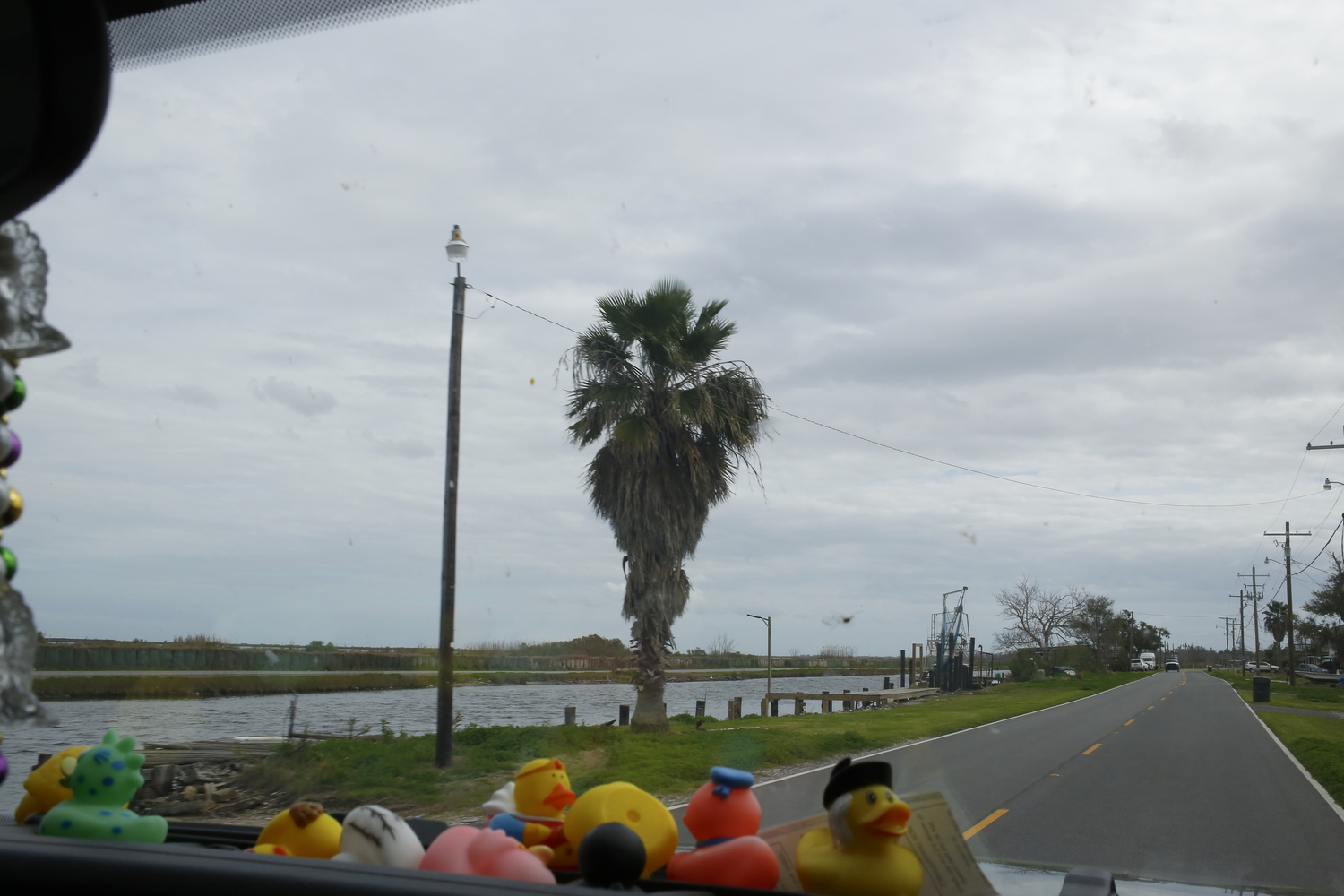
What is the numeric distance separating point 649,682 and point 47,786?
14377 millimetres

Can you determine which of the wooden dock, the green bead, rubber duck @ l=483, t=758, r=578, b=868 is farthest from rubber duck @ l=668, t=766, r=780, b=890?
the wooden dock

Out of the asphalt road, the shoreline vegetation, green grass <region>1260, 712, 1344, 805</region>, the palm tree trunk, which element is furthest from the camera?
the palm tree trunk

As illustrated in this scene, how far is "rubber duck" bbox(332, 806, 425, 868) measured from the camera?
6.36ft

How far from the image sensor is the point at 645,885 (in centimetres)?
189

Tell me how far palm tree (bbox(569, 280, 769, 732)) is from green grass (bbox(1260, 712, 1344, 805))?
379 inches

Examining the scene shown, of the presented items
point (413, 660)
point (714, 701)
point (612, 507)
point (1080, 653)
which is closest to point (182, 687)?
point (413, 660)

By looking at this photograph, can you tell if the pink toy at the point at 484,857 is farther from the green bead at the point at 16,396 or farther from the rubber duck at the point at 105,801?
the green bead at the point at 16,396

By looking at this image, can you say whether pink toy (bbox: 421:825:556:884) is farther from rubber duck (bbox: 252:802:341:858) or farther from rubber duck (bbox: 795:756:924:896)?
rubber duck (bbox: 795:756:924:896)

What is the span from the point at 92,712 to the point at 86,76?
9.96ft

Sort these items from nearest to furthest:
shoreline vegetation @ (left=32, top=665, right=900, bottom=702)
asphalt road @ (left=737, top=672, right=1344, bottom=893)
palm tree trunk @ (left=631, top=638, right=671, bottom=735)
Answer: shoreline vegetation @ (left=32, top=665, right=900, bottom=702), asphalt road @ (left=737, top=672, right=1344, bottom=893), palm tree trunk @ (left=631, top=638, right=671, bottom=735)

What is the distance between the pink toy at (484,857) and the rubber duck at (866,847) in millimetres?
547

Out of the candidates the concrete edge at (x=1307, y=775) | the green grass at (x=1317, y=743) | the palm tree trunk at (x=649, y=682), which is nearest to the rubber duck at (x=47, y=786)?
the concrete edge at (x=1307, y=775)

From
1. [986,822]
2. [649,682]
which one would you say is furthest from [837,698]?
[986,822]

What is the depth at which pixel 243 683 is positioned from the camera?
22.9 ft
